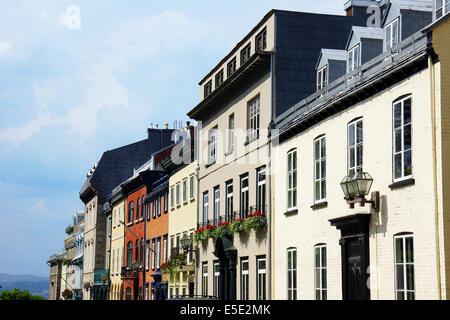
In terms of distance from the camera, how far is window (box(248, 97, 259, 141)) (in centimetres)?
3100

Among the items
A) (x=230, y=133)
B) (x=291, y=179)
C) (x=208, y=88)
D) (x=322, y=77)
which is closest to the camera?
(x=291, y=179)

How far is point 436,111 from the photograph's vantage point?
54.2ft

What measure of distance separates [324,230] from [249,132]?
9750mm

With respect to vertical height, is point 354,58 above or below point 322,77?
below

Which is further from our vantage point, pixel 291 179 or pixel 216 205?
pixel 216 205

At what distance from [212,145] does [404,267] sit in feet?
69.0

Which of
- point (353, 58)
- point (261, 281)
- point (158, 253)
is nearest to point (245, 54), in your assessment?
point (353, 58)

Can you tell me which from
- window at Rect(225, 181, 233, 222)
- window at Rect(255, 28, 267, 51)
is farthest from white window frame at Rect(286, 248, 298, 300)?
window at Rect(255, 28, 267, 51)

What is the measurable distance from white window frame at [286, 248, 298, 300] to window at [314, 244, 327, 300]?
194cm

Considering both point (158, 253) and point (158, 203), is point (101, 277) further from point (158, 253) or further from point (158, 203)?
point (158, 253)

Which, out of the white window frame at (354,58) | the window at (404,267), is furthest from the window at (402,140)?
the white window frame at (354,58)

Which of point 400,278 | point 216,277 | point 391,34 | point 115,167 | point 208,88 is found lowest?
point 216,277

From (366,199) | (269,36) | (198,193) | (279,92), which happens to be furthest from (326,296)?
(198,193)

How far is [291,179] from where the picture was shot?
2620 cm
